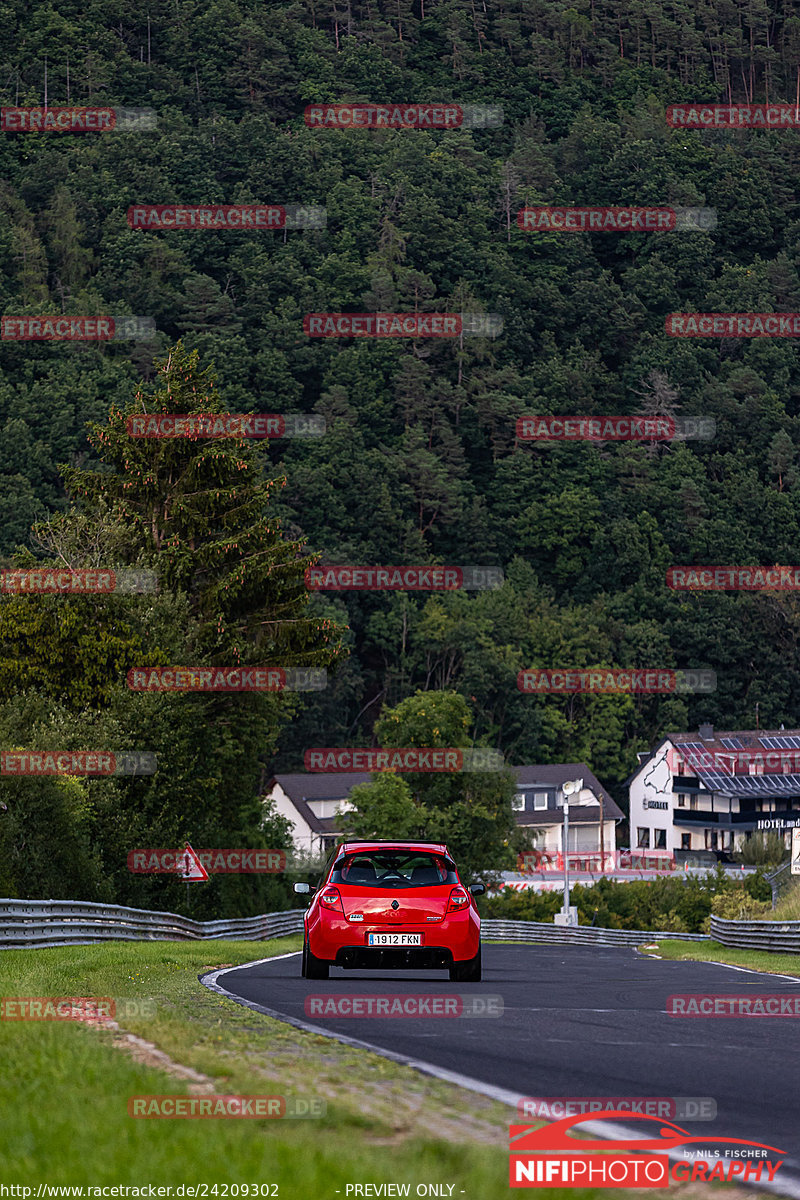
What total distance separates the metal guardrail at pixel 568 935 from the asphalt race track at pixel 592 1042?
3045 cm

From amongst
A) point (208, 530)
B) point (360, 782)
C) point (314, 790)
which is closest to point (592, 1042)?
point (208, 530)

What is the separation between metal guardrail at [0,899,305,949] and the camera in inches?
794

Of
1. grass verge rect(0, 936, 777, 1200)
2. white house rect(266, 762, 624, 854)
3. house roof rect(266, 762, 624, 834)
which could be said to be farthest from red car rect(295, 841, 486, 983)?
white house rect(266, 762, 624, 854)

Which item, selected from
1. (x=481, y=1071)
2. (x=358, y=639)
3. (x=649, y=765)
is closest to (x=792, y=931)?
(x=481, y=1071)

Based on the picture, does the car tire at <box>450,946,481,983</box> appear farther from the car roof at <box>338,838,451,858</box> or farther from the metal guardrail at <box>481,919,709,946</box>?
the metal guardrail at <box>481,919,709,946</box>

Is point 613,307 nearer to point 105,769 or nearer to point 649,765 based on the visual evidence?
point 649,765

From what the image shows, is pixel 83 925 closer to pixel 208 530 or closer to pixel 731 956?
pixel 731 956

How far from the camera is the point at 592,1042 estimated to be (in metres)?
9.73

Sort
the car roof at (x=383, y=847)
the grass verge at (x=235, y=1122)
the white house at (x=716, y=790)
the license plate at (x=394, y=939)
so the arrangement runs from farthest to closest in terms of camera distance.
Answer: the white house at (x=716, y=790) < the car roof at (x=383, y=847) < the license plate at (x=394, y=939) < the grass verge at (x=235, y=1122)

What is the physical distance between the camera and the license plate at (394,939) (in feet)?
45.0

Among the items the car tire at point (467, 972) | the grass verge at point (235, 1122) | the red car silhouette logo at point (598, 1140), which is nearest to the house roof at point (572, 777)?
the car tire at point (467, 972)

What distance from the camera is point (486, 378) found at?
166 m

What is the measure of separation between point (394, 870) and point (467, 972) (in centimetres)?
126

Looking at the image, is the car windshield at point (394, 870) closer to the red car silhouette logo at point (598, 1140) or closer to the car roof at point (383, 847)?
the car roof at point (383, 847)
